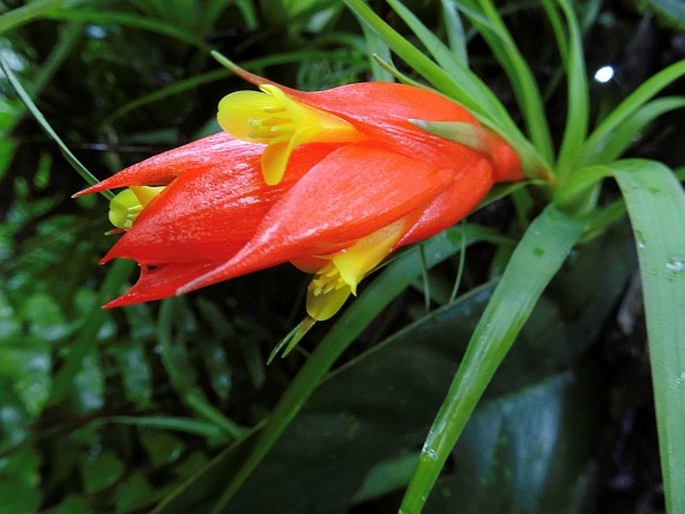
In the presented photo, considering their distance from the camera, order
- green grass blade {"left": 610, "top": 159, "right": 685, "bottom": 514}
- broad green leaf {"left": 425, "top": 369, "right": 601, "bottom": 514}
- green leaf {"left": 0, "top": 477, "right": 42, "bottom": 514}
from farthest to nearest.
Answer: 1. green leaf {"left": 0, "top": 477, "right": 42, "bottom": 514}
2. broad green leaf {"left": 425, "top": 369, "right": 601, "bottom": 514}
3. green grass blade {"left": 610, "top": 159, "right": 685, "bottom": 514}

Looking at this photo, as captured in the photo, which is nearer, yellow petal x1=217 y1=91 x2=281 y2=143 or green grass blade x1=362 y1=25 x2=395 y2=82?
yellow petal x1=217 y1=91 x2=281 y2=143

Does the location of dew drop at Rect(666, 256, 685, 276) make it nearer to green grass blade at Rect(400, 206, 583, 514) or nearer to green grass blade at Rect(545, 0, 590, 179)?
green grass blade at Rect(400, 206, 583, 514)

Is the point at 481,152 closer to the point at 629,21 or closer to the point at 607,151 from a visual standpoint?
the point at 607,151

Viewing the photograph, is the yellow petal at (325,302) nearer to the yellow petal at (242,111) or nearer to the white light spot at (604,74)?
the yellow petal at (242,111)

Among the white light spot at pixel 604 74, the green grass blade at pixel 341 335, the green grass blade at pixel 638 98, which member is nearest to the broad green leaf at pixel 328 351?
the green grass blade at pixel 341 335

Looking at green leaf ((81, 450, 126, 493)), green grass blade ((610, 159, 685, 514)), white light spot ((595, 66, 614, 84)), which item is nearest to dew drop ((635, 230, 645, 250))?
green grass blade ((610, 159, 685, 514))

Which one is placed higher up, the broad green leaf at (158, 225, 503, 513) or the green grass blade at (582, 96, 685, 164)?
the green grass blade at (582, 96, 685, 164)

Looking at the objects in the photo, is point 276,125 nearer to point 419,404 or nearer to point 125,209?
point 125,209
